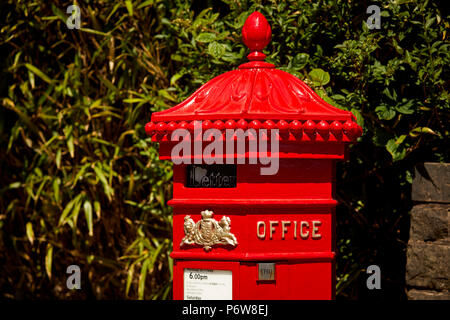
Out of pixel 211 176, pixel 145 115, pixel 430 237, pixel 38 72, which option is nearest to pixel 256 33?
pixel 211 176

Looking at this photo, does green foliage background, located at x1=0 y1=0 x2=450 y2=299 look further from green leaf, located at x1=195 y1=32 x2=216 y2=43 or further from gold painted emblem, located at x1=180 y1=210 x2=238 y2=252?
gold painted emblem, located at x1=180 y1=210 x2=238 y2=252

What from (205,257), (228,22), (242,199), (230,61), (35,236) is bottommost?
(35,236)

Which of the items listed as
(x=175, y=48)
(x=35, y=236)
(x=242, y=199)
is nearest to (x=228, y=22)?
(x=175, y=48)

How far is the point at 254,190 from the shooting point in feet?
8.37

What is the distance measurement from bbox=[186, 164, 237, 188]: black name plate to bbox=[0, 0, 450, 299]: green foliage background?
3.00ft

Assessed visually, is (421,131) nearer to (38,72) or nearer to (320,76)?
(320,76)

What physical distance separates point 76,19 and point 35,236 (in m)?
1.72

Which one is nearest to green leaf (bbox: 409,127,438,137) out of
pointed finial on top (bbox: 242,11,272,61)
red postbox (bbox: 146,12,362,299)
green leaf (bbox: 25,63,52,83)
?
red postbox (bbox: 146,12,362,299)

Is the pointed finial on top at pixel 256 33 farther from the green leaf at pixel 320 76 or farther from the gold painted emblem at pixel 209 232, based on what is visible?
the gold painted emblem at pixel 209 232

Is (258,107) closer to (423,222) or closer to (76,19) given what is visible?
(423,222)

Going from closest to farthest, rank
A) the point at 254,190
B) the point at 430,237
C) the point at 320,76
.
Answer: the point at 254,190, the point at 430,237, the point at 320,76

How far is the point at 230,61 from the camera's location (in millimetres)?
3670

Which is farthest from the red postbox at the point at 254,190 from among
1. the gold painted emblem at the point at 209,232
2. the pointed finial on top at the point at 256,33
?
the pointed finial on top at the point at 256,33

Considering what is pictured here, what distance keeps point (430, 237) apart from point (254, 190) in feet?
3.74
